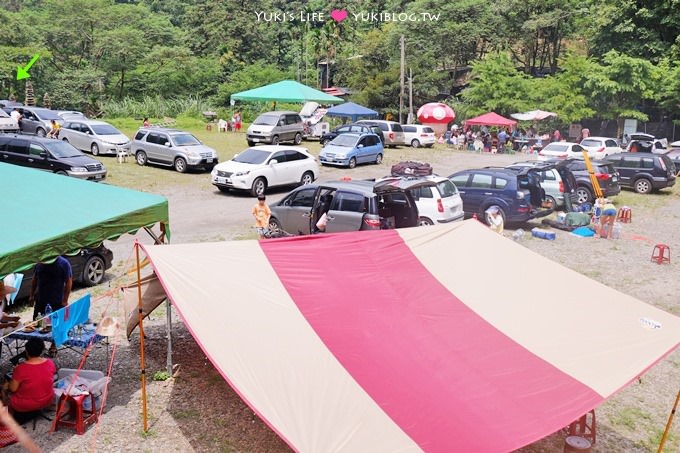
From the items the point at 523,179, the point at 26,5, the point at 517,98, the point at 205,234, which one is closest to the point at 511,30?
the point at 517,98

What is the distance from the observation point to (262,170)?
72.0ft

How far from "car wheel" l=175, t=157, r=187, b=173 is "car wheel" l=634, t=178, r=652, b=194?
18.4 metres

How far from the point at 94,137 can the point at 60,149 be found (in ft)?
20.1

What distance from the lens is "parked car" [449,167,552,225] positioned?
57.1 feet

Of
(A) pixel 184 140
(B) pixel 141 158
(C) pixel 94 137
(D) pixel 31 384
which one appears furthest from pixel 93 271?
(C) pixel 94 137

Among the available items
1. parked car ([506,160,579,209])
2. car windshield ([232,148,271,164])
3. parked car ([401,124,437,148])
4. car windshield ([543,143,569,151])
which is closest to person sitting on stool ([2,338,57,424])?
car windshield ([232,148,271,164])

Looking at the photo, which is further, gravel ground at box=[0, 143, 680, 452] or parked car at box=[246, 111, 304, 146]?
parked car at box=[246, 111, 304, 146]

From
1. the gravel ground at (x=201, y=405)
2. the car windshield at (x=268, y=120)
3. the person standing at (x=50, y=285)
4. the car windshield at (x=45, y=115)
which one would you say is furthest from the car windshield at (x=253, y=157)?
the person standing at (x=50, y=285)

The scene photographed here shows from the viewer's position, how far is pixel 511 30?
53.5 metres

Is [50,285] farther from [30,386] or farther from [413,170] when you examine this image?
[413,170]

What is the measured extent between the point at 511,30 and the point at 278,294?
5174 cm

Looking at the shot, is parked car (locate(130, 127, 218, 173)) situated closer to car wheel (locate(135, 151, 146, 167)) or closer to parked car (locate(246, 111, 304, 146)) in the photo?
car wheel (locate(135, 151, 146, 167))

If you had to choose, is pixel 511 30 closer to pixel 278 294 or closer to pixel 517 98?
pixel 517 98

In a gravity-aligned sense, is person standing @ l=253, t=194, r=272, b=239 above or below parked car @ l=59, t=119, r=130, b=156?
below
